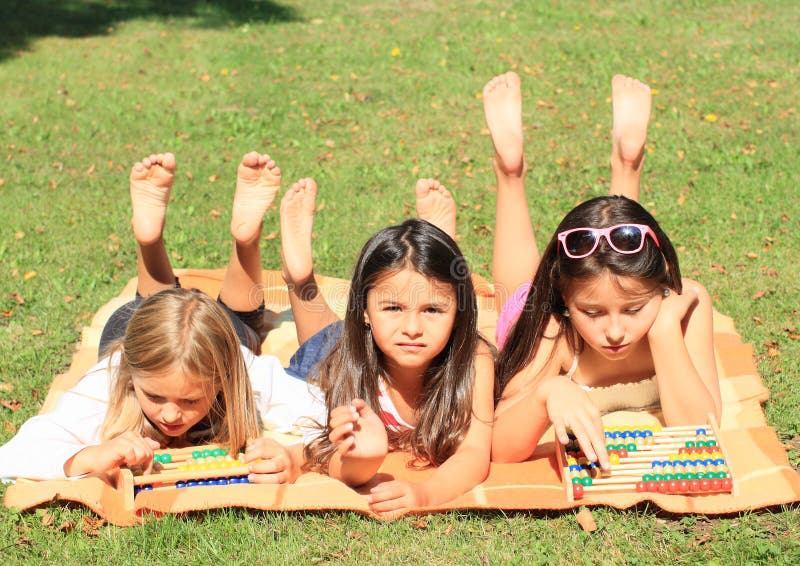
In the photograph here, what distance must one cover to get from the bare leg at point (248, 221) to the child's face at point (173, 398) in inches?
46.9

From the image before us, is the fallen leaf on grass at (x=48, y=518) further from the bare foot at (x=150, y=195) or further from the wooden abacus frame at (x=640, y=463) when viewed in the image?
the wooden abacus frame at (x=640, y=463)

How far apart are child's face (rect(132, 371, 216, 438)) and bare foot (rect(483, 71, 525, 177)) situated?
217cm

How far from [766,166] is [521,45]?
420cm

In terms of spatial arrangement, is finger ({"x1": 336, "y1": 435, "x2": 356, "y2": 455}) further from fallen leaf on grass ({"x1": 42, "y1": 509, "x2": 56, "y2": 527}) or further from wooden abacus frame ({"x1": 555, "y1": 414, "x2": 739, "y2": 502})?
fallen leaf on grass ({"x1": 42, "y1": 509, "x2": 56, "y2": 527})

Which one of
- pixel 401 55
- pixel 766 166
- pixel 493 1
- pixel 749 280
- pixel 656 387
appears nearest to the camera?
pixel 656 387

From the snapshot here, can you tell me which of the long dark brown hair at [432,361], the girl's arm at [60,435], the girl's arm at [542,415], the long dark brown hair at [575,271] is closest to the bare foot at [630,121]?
the long dark brown hair at [575,271]

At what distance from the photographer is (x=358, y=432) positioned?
127 inches

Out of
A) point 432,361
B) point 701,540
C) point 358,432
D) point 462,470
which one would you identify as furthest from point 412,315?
point 701,540

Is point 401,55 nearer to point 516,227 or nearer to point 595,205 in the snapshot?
point 516,227

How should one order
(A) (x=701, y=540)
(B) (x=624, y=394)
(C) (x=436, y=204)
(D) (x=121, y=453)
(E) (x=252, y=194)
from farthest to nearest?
(E) (x=252, y=194)
(C) (x=436, y=204)
(B) (x=624, y=394)
(D) (x=121, y=453)
(A) (x=701, y=540)

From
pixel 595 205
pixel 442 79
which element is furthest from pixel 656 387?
pixel 442 79

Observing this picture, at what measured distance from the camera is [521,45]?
35.2 ft

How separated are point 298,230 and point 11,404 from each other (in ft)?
5.38

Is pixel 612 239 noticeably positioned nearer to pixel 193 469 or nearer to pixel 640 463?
pixel 640 463
